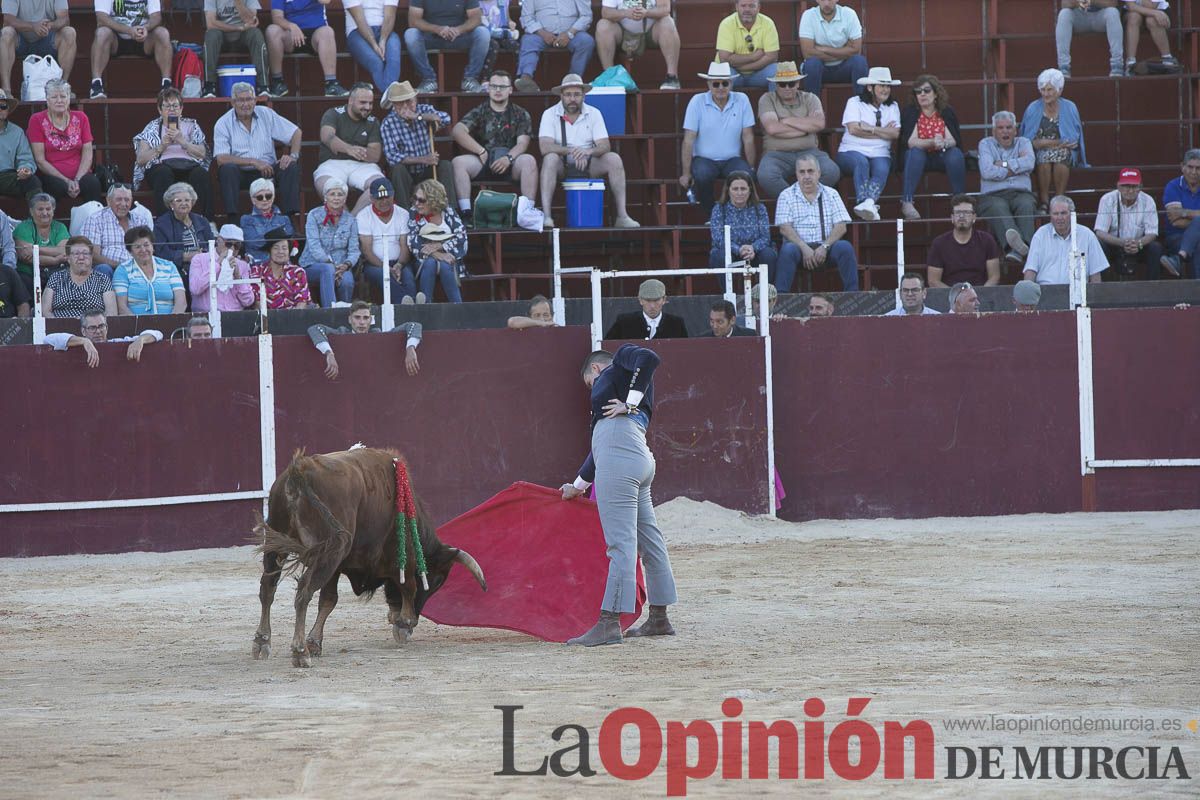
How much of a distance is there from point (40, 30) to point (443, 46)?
12.7 feet

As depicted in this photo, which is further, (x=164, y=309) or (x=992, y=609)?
(x=164, y=309)

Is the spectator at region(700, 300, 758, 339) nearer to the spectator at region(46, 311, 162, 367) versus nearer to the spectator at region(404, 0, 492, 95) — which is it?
the spectator at region(46, 311, 162, 367)

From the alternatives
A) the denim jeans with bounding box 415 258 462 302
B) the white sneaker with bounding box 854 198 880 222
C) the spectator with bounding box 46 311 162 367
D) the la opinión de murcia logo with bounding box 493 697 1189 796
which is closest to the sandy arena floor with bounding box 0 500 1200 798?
the la opinión de murcia logo with bounding box 493 697 1189 796

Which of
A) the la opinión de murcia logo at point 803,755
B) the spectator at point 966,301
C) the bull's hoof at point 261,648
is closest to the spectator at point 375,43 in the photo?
the spectator at point 966,301

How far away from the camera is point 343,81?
17.6 m

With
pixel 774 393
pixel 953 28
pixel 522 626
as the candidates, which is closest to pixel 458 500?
pixel 774 393

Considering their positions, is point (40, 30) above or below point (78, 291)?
above

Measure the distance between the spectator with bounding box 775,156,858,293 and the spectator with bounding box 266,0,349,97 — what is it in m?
4.70

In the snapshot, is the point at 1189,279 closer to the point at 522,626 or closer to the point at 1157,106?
the point at 1157,106

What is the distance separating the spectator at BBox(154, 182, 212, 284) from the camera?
13250 millimetres

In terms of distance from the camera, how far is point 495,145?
49.7ft

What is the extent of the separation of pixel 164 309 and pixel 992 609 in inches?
282

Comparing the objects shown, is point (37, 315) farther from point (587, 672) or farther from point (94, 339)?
point (587, 672)

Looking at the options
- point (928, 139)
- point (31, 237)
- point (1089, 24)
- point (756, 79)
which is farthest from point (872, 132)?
point (31, 237)
